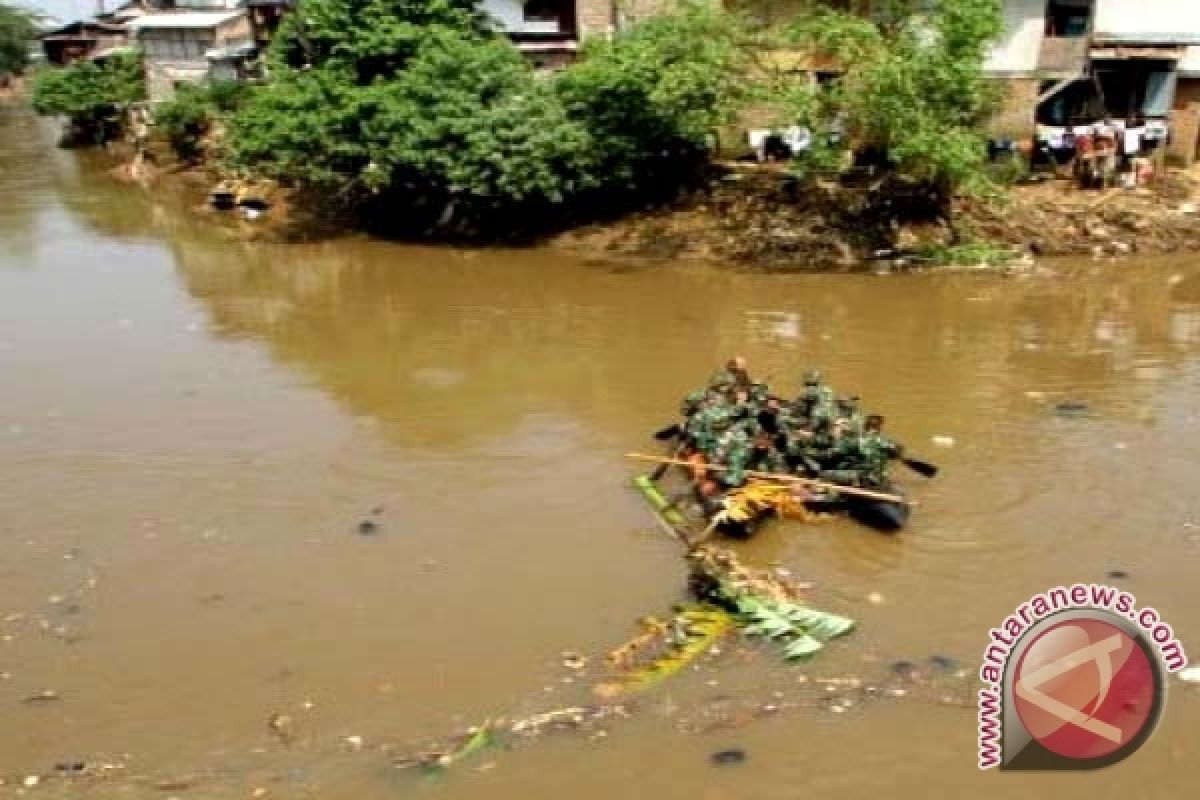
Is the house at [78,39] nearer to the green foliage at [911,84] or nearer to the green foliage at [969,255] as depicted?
the green foliage at [911,84]

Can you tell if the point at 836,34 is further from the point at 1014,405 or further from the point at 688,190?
the point at 1014,405

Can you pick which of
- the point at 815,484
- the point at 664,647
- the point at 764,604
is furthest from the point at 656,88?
the point at 664,647

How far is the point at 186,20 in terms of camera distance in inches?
1344

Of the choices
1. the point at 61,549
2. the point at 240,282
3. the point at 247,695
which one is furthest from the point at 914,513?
the point at 240,282

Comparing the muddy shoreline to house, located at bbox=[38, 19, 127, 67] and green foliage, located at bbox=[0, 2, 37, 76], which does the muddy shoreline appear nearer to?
house, located at bbox=[38, 19, 127, 67]

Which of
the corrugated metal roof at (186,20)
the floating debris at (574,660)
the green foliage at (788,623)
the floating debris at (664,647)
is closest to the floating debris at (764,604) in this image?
the green foliage at (788,623)

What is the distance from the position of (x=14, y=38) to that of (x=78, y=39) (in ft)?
41.8

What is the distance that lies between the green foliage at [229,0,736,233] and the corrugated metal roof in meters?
12.4

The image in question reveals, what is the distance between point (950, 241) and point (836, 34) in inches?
161

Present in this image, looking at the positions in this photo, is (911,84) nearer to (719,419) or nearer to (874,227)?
(874,227)

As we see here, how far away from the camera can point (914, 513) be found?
1084 centimetres

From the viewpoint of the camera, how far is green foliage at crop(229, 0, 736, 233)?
19.1m

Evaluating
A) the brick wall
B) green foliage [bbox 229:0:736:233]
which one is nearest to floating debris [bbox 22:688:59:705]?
green foliage [bbox 229:0:736:233]

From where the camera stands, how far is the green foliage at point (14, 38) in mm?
57688
